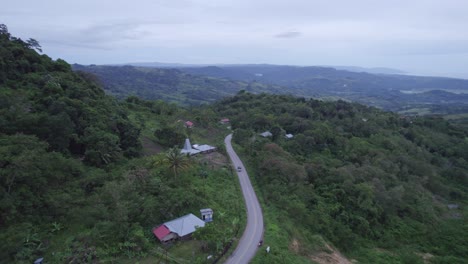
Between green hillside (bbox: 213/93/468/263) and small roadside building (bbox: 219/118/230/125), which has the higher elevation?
small roadside building (bbox: 219/118/230/125)

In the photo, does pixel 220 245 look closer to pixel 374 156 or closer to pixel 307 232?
pixel 307 232

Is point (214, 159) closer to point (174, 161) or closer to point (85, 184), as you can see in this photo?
point (174, 161)

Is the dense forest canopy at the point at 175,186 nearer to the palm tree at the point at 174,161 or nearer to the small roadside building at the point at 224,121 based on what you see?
the palm tree at the point at 174,161

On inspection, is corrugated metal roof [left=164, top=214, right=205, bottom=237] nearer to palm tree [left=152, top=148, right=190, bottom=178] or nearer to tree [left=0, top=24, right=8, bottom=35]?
palm tree [left=152, top=148, right=190, bottom=178]

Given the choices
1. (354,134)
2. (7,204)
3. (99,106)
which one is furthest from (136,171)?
(354,134)

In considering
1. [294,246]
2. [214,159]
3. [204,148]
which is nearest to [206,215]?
[294,246]

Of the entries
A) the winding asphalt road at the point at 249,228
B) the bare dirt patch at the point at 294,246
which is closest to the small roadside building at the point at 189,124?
the winding asphalt road at the point at 249,228

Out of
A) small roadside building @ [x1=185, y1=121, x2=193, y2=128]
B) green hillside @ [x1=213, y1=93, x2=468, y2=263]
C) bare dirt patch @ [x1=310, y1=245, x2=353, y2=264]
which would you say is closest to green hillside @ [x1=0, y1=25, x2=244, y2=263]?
green hillside @ [x1=213, y1=93, x2=468, y2=263]

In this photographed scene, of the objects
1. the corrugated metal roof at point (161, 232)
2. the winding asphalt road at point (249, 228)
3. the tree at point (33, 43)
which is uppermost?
the tree at point (33, 43)
